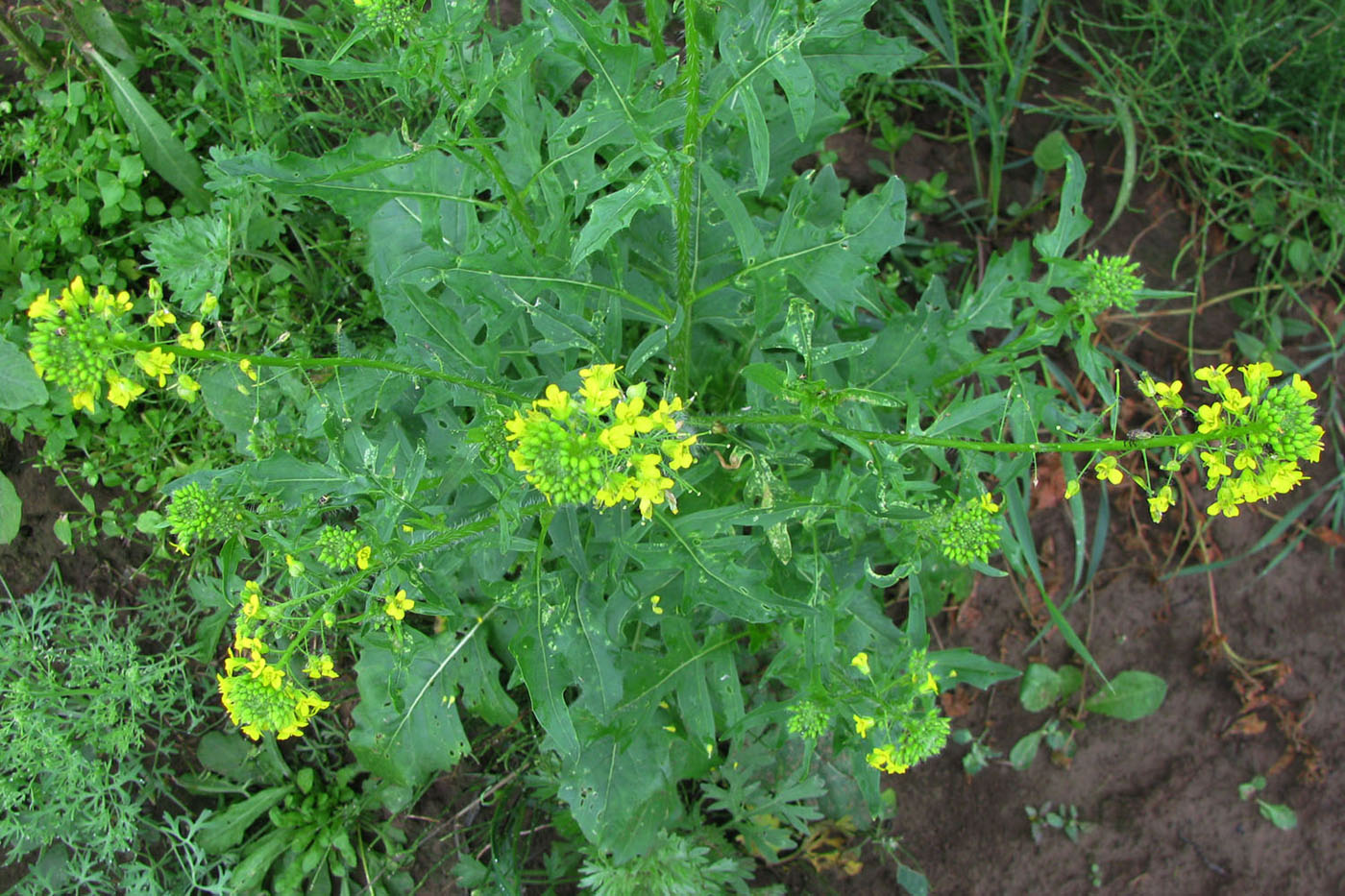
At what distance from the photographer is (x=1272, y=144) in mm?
4617

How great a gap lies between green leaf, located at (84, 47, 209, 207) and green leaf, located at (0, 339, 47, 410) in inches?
37.5

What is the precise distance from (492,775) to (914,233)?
321cm

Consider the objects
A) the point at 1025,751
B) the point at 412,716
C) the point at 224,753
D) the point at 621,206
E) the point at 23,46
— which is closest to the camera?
the point at 621,206

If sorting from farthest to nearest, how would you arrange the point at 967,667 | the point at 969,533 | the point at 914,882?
the point at 914,882 < the point at 967,667 < the point at 969,533

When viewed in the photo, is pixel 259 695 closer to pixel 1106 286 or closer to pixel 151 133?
pixel 1106 286

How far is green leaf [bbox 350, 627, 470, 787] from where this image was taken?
3.43 m

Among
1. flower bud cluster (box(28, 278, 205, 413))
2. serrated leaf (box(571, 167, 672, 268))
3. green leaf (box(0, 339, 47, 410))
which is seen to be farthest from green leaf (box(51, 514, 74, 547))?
serrated leaf (box(571, 167, 672, 268))

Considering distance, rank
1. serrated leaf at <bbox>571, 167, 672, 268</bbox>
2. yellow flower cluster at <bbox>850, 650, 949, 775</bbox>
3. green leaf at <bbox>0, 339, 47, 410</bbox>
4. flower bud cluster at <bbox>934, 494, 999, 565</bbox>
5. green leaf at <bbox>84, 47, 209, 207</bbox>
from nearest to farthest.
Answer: serrated leaf at <bbox>571, 167, 672, 268</bbox> → flower bud cluster at <bbox>934, 494, 999, 565</bbox> → yellow flower cluster at <bbox>850, 650, 949, 775</bbox> → green leaf at <bbox>0, 339, 47, 410</bbox> → green leaf at <bbox>84, 47, 209, 207</bbox>

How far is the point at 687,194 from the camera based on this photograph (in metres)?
2.35

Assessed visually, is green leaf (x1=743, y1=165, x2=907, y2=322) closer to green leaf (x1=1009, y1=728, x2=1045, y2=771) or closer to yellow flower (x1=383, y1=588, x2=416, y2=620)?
yellow flower (x1=383, y1=588, x2=416, y2=620)

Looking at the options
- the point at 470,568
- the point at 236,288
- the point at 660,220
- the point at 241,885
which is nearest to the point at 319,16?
the point at 236,288

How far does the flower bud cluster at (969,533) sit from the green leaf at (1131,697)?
2.40 metres

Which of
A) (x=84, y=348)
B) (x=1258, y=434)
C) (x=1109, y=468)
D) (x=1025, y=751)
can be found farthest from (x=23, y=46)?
(x=1025, y=751)

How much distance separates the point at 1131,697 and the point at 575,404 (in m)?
3.66
